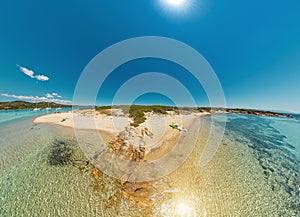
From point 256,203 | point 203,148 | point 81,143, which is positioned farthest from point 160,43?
point 256,203

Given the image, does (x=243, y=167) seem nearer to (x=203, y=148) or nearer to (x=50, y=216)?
A: (x=203, y=148)

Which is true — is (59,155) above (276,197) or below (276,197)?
above

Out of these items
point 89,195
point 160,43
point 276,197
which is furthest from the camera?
point 160,43

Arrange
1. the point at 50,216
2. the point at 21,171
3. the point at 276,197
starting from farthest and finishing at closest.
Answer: the point at 21,171, the point at 276,197, the point at 50,216

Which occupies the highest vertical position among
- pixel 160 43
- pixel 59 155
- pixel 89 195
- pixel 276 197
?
pixel 160 43

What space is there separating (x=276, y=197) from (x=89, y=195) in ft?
24.2

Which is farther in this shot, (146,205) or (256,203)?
(256,203)

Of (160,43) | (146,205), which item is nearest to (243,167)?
(146,205)

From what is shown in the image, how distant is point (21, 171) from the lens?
5715mm

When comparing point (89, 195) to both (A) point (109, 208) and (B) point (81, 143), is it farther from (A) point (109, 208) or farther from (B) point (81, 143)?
(B) point (81, 143)

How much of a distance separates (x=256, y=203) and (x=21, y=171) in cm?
1010

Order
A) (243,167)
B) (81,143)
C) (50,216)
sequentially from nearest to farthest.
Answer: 1. (50,216)
2. (243,167)
3. (81,143)

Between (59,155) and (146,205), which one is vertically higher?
(59,155)

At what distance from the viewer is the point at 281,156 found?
9.06 m
